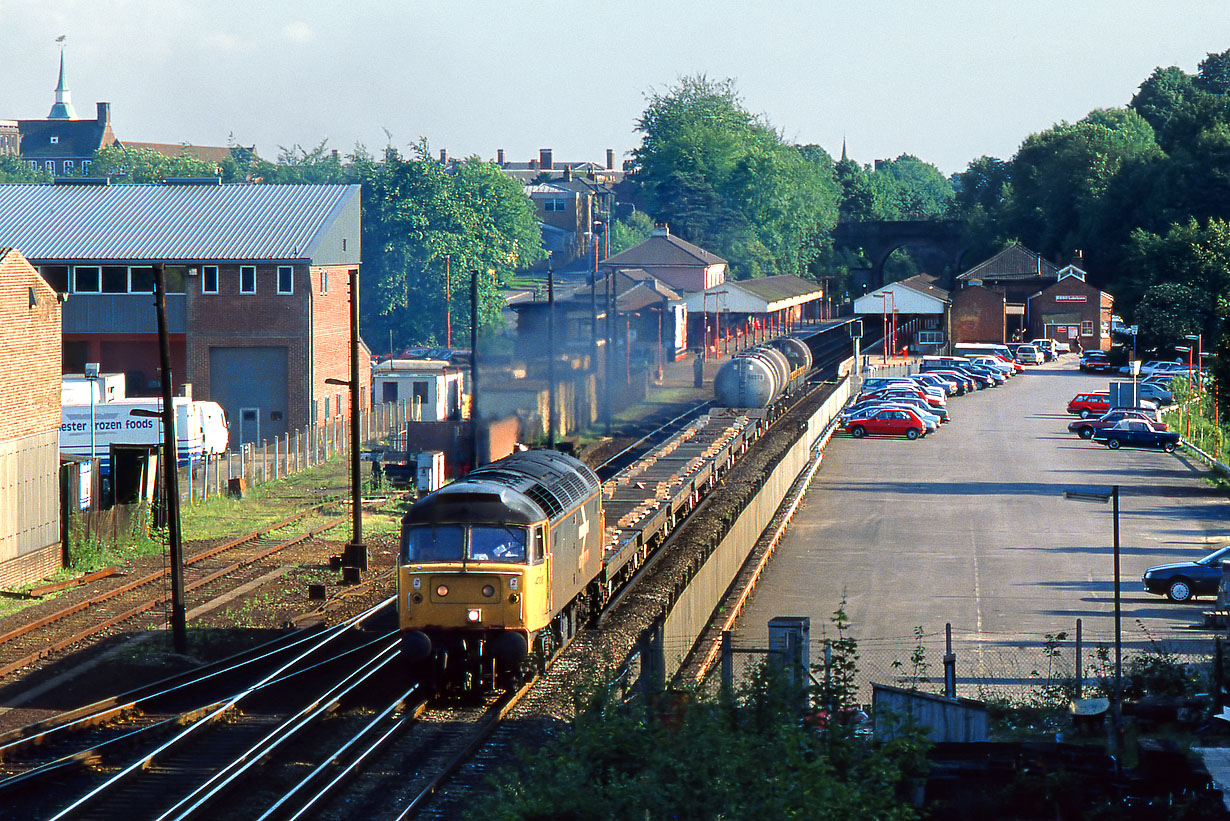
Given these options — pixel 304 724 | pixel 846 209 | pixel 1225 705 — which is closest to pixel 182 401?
pixel 304 724

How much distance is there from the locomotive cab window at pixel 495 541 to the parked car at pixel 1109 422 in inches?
1644

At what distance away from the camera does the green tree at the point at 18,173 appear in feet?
444

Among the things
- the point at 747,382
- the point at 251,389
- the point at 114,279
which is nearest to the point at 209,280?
the point at 114,279

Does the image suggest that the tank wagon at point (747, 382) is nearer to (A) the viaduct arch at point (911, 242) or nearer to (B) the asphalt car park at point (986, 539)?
(B) the asphalt car park at point (986, 539)

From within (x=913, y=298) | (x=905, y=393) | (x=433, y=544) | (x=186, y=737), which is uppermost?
(x=913, y=298)

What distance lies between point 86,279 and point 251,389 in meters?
6.93

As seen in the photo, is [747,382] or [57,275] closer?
A: [57,275]

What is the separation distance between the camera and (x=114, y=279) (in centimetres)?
5338

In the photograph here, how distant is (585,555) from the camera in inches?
903

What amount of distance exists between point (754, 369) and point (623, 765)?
139 ft

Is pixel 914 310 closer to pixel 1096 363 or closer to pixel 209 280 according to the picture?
pixel 1096 363

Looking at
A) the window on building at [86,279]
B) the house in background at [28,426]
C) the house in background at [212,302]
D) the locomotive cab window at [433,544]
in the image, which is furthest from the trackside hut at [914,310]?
the locomotive cab window at [433,544]

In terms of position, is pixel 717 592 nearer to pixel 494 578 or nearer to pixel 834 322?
pixel 494 578

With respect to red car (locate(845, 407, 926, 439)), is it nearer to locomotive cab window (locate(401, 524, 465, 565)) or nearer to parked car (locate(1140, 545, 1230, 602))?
parked car (locate(1140, 545, 1230, 602))
